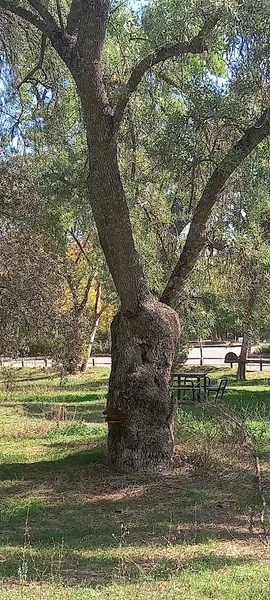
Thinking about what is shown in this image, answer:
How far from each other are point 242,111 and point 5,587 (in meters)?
7.22

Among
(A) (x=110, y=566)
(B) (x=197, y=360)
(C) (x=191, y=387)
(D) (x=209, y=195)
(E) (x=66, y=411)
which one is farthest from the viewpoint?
(B) (x=197, y=360)

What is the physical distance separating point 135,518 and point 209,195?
4.72 m

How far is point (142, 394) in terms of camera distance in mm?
9273

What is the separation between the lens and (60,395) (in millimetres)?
21797

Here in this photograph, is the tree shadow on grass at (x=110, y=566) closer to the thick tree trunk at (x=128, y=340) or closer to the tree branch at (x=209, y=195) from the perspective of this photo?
the thick tree trunk at (x=128, y=340)

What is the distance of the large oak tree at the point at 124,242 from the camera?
9.16 metres

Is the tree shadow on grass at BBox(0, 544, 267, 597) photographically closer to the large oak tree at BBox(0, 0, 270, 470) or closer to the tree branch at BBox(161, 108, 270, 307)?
the large oak tree at BBox(0, 0, 270, 470)

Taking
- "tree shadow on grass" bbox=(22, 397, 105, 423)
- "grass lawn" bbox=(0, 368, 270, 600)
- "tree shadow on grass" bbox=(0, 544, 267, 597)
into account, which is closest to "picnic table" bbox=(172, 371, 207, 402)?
"tree shadow on grass" bbox=(22, 397, 105, 423)

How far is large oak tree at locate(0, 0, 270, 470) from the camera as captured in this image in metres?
9.16

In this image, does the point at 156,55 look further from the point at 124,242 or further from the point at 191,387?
the point at 191,387

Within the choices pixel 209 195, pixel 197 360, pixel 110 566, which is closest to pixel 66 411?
pixel 209 195

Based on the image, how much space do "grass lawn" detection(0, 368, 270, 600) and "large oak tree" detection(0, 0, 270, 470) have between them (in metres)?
0.57

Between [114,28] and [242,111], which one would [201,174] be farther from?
[114,28]

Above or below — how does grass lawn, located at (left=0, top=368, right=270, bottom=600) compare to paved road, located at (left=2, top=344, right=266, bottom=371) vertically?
below
